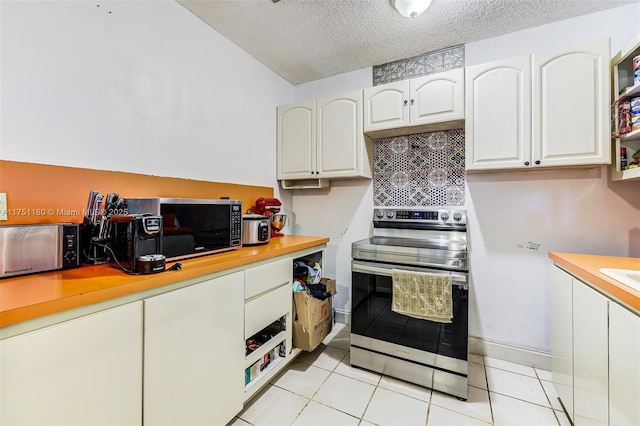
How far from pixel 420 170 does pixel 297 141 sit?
1.16 m

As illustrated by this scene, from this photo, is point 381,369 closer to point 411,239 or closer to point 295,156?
point 411,239

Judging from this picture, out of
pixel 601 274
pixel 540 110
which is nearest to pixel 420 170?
pixel 540 110

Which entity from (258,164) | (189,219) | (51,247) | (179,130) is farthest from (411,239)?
(51,247)

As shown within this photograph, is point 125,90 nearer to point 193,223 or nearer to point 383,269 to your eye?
point 193,223

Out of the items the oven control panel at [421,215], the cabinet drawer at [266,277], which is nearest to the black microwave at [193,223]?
the cabinet drawer at [266,277]

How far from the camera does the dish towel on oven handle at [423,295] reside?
1614 millimetres

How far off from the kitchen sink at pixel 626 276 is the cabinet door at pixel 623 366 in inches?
3.6

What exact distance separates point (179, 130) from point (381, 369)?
212 centimetres

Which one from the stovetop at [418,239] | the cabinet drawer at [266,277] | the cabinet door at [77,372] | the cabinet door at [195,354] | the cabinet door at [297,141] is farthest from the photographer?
the cabinet door at [297,141]

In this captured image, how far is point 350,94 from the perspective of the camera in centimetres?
232

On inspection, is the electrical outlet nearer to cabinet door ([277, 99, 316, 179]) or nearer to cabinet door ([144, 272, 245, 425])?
cabinet door ([144, 272, 245, 425])

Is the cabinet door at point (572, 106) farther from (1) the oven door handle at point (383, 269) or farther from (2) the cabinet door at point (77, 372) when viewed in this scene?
(2) the cabinet door at point (77, 372)

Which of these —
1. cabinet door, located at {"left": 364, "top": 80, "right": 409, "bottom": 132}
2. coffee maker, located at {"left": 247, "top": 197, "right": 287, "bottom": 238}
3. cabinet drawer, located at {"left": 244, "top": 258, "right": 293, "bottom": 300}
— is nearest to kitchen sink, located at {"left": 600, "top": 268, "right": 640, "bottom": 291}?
cabinet door, located at {"left": 364, "top": 80, "right": 409, "bottom": 132}

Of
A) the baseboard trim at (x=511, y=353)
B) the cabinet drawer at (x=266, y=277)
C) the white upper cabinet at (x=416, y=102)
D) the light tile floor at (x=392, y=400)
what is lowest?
the light tile floor at (x=392, y=400)
